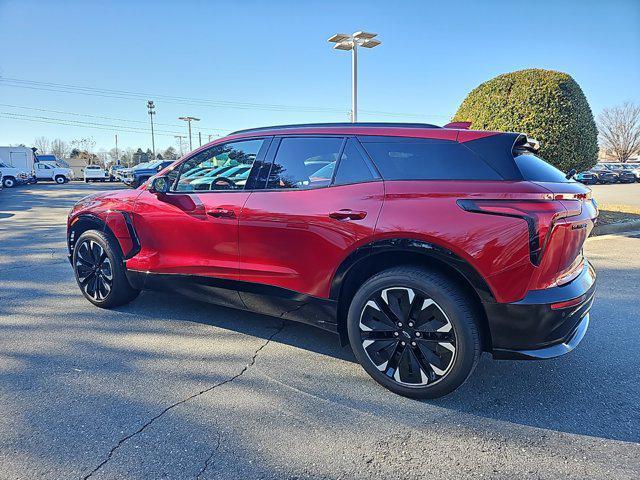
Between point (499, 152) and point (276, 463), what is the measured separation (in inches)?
85.3

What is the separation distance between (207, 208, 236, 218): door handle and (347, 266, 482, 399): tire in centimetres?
120

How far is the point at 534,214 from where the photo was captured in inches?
93.4

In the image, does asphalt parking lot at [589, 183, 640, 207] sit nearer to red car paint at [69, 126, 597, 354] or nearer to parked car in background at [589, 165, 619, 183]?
parked car in background at [589, 165, 619, 183]

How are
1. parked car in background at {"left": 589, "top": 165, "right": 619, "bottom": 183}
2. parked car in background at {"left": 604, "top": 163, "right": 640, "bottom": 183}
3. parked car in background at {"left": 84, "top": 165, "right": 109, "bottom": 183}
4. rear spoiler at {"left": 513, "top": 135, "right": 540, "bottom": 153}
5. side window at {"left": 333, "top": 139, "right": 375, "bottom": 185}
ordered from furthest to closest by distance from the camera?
1. parked car in background at {"left": 84, "top": 165, "right": 109, "bottom": 183}
2. parked car in background at {"left": 604, "top": 163, "right": 640, "bottom": 183}
3. parked car in background at {"left": 589, "top": 165, "right": 619, "bottom": 183}
4. side window at {"left": 333, "top": 139, "right": 375, "bottom": 185}
5. rear spoiler at {"left": 513, "top": 135, "right": 540, "bottom": 153}

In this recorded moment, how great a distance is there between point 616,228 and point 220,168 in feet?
28.7

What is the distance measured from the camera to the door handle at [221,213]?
3.35m

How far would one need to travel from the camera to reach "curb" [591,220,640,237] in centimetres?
861

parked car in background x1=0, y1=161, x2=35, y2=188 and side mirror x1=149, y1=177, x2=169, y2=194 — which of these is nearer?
side mirror x1=149, y1=177, x2=169, y2=194

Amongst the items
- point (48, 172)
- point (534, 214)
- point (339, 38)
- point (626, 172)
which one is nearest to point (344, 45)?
point (339, 38)

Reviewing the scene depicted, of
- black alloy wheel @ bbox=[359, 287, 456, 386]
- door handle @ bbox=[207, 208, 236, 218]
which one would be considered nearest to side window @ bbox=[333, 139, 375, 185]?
black alloy wheel @ bbox=[359, 287, 456, 386]

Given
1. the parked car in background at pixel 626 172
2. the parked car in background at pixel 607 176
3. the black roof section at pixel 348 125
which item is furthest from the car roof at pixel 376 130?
the parked car in background at pixel 626 172

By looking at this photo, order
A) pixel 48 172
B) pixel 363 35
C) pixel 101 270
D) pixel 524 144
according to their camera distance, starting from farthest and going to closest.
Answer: pixel 48 172 < pixel 363 35 < pixel 101 270 < pixel 524 144

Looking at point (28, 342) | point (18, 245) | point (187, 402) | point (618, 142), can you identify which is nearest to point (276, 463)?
point (187, 402)

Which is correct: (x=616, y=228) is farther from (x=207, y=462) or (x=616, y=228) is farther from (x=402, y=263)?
(x=207, y=462)
